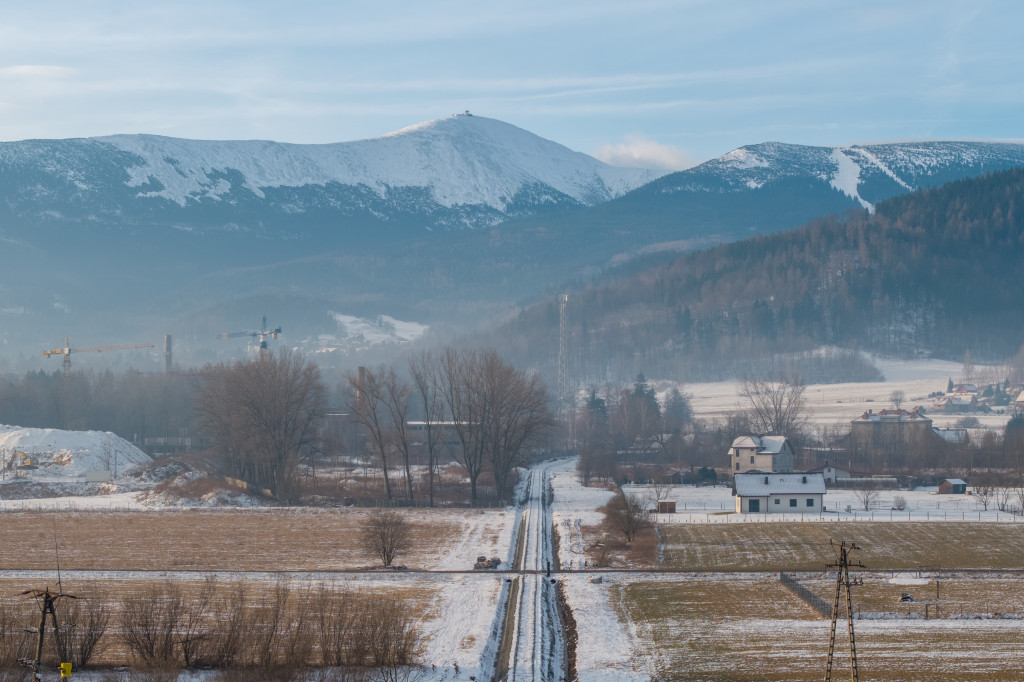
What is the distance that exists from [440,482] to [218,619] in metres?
58.3

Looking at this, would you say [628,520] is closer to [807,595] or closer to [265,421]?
[807,595]

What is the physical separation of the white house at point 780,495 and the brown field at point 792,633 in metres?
25.5

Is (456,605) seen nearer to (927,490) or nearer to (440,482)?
(440,482)

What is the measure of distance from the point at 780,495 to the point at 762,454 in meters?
20.3

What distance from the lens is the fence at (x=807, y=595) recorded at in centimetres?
4731

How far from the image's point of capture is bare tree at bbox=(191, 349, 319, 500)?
3556 inches

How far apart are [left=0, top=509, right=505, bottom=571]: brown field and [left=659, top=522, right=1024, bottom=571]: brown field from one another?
1143cm

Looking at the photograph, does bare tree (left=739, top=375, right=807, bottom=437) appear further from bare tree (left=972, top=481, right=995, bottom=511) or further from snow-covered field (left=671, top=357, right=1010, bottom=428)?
bare tree (left=972, top=481, right=995, bottom=511)

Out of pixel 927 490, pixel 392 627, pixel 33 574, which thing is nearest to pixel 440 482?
pixel 927 490

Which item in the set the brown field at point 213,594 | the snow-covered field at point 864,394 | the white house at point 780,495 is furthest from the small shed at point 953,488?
the brown field at point 213,594

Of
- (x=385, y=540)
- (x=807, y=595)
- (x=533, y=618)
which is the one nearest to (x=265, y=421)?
(x=385, y=540)

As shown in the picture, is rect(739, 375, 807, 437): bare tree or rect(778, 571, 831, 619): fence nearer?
rect(778, 571, 831, 619): fence

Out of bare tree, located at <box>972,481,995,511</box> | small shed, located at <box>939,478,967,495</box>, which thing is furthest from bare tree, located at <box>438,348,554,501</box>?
bare tree, located at <box>972,481,995,511</box>

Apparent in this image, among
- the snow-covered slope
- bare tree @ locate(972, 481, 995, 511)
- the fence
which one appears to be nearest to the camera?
the fence
